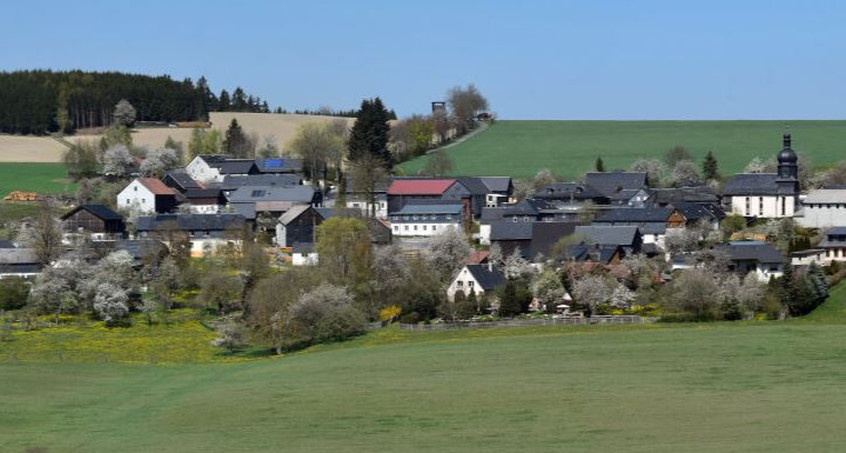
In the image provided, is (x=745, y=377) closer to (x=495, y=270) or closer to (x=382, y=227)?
(x=495, y=270)

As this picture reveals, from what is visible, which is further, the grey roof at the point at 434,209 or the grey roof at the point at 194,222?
the grey roof at the point at 434,209

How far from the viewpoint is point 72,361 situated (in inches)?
2309

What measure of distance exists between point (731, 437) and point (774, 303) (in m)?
28.1

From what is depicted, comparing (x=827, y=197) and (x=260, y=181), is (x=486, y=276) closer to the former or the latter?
(x=827, y=197)

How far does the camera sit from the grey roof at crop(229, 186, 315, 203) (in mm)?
101750

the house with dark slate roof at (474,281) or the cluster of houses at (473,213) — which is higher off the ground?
the cluster of houses at (473,213)

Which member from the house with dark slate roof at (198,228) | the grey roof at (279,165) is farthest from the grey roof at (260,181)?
the house with dark slate roof at (198,228)

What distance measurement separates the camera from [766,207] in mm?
91062

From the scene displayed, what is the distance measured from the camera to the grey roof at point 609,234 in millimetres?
80613

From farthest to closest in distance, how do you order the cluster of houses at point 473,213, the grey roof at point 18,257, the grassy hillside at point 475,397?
the grey roof at point 18,257, the cluster of houses at point 473,213, the grassy hillside at point 475,397

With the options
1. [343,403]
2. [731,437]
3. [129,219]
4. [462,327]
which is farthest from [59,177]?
[731,437]

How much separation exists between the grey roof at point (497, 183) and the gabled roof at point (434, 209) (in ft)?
29.6

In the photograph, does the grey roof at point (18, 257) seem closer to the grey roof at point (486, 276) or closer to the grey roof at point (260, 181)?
the grey roof at point (486, 276)

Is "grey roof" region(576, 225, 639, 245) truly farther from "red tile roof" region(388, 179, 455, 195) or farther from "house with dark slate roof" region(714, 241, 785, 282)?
"red tile roof" region(388, 179, 455, 195)
